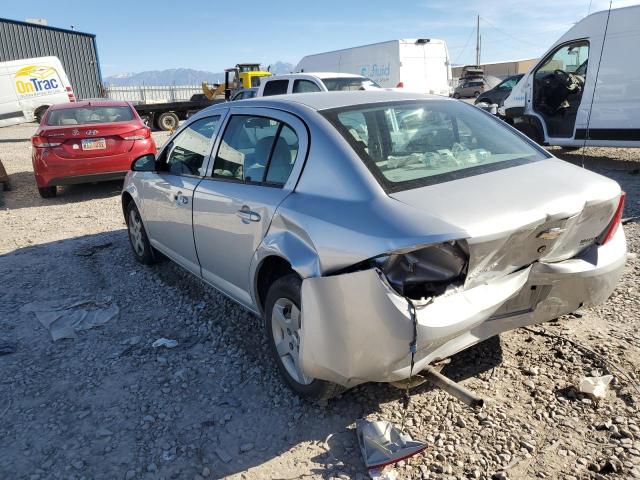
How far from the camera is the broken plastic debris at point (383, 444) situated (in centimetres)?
236

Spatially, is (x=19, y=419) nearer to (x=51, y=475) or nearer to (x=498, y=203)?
(x=51, y=475)

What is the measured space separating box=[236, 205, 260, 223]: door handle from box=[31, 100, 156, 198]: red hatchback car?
6.24 metres

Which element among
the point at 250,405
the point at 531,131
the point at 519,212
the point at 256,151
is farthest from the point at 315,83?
the point at 519,212

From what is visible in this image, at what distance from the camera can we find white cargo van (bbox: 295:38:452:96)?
16.8 meters

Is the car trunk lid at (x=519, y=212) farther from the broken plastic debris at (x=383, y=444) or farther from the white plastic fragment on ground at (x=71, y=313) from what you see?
the white plastic fragment on ground at (x=71, y=313)

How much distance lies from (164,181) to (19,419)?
2.15 m

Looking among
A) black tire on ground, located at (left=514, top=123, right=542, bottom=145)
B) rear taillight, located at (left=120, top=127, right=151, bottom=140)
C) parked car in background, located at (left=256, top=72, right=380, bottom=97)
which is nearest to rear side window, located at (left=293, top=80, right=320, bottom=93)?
parked car in background, located at (left=256, top=72, right=380, bottom=97)

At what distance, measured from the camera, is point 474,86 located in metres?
34.5

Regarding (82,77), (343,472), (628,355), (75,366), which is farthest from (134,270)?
(82,77)

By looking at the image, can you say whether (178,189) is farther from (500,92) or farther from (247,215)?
(500,92)

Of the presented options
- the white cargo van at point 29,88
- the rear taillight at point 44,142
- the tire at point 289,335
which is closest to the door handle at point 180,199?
the tire at point 289,335

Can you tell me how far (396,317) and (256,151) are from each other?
5.34 ft

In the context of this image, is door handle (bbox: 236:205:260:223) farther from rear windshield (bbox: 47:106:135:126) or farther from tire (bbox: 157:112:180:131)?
tire (bbox: 157:112:180:131)

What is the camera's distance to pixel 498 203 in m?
2.41
